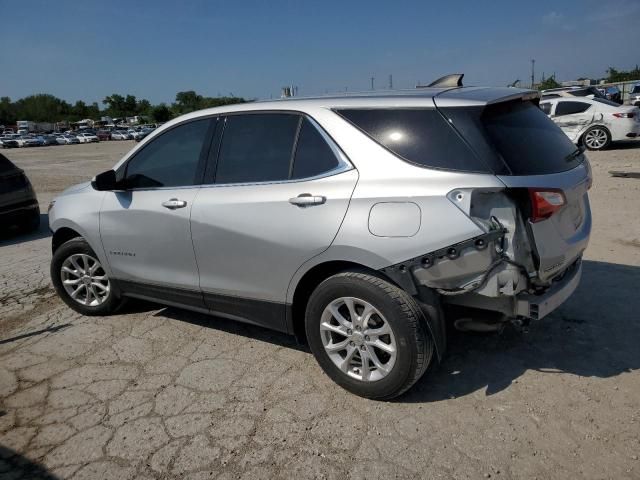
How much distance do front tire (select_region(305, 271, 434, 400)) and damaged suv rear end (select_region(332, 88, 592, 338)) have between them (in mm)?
134

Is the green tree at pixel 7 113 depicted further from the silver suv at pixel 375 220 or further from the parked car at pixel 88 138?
the silver suv at pixel 375 220

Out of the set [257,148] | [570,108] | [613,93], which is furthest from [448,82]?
[613,93]

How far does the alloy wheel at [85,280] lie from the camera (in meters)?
4.29

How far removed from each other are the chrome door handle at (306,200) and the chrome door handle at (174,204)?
938mm

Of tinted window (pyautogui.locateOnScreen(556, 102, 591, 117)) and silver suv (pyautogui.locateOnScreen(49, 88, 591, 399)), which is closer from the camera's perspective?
silver suv (pyautogui.locateOnScreen(49, 88, 591, 399))

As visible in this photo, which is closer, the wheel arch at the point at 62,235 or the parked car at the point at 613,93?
the wheel arch at the point at 62,235

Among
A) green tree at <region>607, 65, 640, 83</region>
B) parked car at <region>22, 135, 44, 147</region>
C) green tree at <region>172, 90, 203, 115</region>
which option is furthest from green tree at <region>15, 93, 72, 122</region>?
green tree at <region>607, 65, 640, 83</region>

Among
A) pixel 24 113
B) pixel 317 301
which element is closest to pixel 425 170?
pixel 317 301

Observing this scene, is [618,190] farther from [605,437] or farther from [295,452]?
[295,452]

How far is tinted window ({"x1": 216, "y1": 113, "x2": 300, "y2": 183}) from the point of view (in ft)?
10.3

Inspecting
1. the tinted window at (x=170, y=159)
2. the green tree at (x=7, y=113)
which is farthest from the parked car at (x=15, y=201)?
the green tree at (x=7, y=113)

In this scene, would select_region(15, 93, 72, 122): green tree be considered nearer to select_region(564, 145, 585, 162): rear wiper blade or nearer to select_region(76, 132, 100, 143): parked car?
select_region(76, 132, 100, 143): parked car

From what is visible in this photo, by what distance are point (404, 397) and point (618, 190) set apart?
7443 mm

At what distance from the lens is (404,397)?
116 inches
